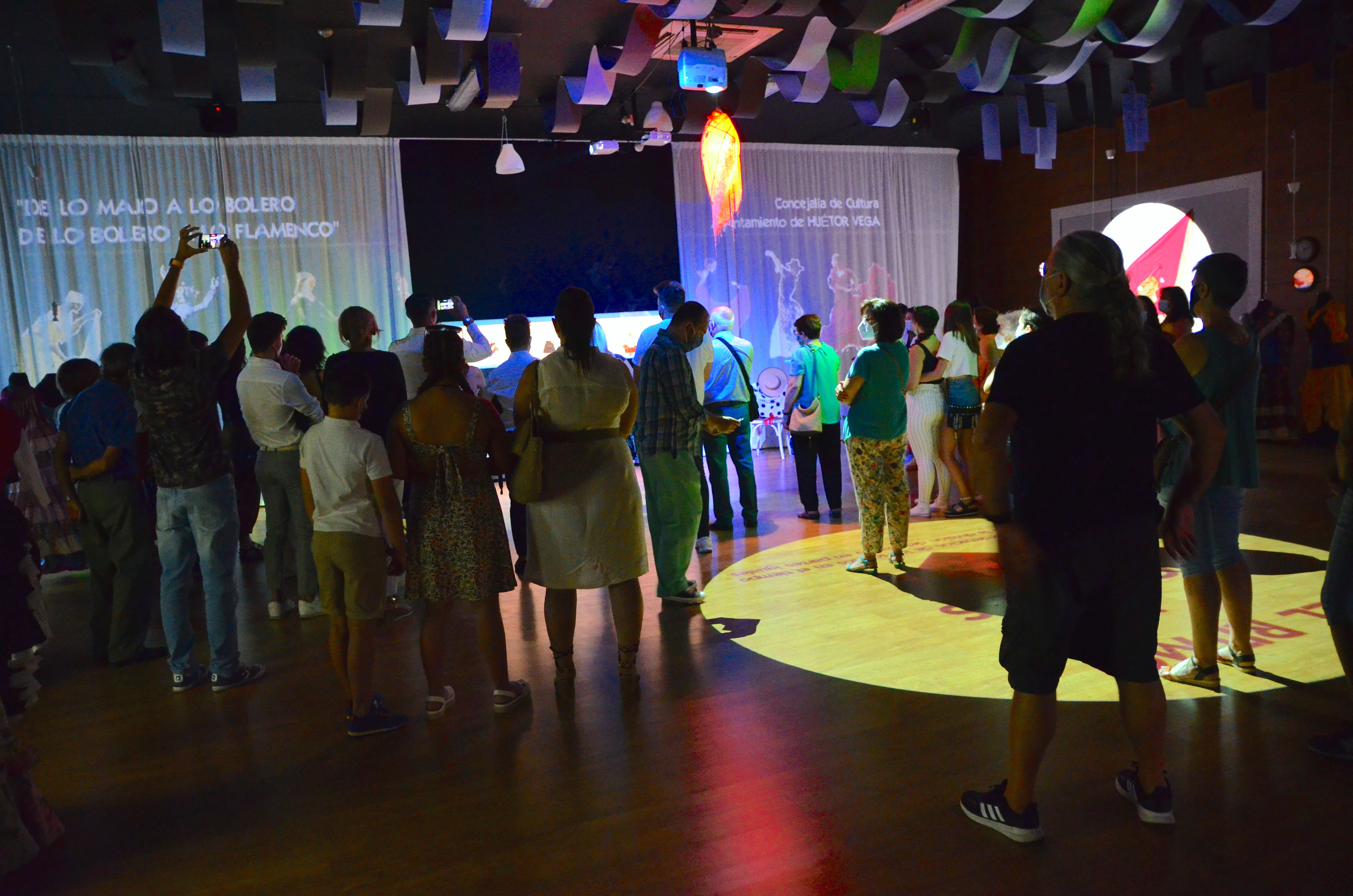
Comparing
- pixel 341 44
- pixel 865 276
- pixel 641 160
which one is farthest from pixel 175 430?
pixel 865 276

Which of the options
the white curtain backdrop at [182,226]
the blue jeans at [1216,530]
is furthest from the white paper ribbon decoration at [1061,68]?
the white curtain backdrop at [182,226]

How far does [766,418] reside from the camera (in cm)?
1144

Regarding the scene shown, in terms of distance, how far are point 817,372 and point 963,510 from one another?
4.86 ft

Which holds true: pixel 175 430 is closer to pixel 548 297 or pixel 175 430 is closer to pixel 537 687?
pixel 537 687

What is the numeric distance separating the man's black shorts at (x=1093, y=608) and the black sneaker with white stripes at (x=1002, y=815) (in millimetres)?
361

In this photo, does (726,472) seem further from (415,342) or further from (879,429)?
(415,342)

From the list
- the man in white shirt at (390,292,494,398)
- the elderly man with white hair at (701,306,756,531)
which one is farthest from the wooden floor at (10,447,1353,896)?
the elderly man with white hair at (701,306,756,531)

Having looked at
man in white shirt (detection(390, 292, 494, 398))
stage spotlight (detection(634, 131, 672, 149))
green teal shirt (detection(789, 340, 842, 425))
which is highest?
stage spotlight (detection(634, 131, 672, 149))

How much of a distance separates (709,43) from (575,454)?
436cm

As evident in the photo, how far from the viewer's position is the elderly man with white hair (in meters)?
6.25

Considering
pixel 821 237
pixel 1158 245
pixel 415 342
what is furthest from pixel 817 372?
pixel 1158 245

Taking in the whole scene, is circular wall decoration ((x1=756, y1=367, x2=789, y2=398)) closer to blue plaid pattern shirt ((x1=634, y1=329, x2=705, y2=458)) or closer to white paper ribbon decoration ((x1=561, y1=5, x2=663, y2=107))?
white paper ribbon decoration ((x1=561, y1=5, x2=663, y2=107))

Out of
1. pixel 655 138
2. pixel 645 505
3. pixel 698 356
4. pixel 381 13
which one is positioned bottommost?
pixel 645 505

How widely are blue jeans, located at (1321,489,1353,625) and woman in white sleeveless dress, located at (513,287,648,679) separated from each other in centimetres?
217
